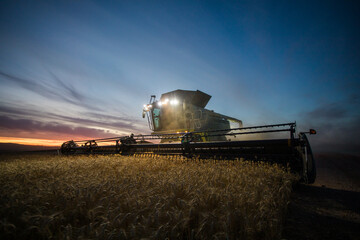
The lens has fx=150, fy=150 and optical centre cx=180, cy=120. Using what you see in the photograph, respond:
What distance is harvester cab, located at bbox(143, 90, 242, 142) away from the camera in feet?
31.3

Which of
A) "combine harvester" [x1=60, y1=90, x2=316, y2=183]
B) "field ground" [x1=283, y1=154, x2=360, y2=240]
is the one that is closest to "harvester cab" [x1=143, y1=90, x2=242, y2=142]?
"combine harvester" [x1=60, y1=90, x2=316, y2=183]

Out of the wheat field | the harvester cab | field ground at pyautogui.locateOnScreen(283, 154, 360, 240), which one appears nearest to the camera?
the wheat field

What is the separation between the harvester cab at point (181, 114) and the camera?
9555 mm

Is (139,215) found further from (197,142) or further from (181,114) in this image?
(181,114)

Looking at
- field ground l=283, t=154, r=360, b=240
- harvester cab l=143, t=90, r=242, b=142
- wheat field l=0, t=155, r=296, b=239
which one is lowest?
field ground l=283, t=154, r=360, b=240

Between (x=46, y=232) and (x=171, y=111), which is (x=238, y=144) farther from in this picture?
(x=171, y=111)

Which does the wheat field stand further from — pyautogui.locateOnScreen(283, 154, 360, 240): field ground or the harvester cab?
the harvester cab

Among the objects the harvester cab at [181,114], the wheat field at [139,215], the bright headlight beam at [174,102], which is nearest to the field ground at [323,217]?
the wheat field at [139,215]

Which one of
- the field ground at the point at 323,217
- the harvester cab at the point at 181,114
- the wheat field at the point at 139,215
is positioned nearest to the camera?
the wheat field at the point at 139,215

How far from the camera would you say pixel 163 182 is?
2.28 m

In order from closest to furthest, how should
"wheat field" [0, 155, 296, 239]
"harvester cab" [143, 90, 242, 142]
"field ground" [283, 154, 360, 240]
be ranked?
"wheat field" [0, 155, 296, 239] → "field ground" [283, 154, 360, 240] → "harvester cab" [143, 90, 242, 142]

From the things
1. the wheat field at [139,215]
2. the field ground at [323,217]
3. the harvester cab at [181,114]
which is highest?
the harvester cab at [181,114]

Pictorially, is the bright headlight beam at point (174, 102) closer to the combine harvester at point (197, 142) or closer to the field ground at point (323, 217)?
the combine harvester at point (197, 142)

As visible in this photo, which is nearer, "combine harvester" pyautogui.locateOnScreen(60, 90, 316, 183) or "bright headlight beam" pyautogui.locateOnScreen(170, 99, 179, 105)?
"combine harvester" pyautogui.locateOnScreen(60, 90, 316, 183)
